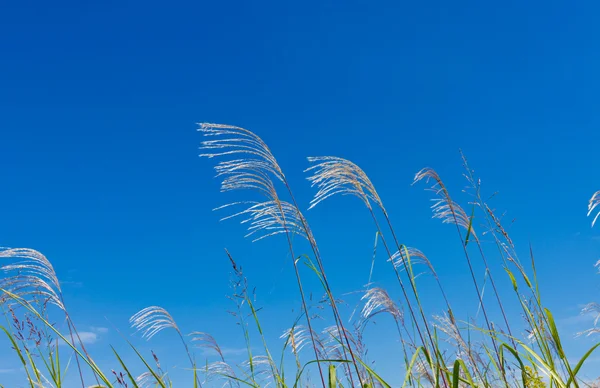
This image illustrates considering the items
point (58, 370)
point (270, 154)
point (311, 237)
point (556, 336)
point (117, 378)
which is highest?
point (270, 154)

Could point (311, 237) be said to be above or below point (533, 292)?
above

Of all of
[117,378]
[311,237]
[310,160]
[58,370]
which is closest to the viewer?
[117,378]

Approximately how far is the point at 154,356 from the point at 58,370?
655mm

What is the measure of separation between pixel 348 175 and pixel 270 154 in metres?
0.53

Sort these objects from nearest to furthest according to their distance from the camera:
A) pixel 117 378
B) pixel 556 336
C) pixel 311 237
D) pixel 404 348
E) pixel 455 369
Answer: pixel 455 369, pixel 556 336, pixel 117 378, pixel 311 237, pixel 404 348

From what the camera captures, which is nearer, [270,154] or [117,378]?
[117,378]

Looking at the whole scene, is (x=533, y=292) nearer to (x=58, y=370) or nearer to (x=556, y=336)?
(x=556, y=336)

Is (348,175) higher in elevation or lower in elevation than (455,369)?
higher

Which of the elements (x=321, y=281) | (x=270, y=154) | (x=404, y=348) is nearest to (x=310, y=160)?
(x=270, y=154)

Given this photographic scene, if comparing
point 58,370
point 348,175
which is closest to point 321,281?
point 348,175

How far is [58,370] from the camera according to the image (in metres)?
2.93

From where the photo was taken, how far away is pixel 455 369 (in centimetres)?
181

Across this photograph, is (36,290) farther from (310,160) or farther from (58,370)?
(310,160)

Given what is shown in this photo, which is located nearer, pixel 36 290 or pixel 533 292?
pixel 533 292
